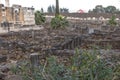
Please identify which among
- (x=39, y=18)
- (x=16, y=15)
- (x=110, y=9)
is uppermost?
(x=16, y=15)

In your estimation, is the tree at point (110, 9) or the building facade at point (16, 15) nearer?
the building facade at point (16, 15)

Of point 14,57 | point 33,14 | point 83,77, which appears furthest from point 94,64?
point 33,14

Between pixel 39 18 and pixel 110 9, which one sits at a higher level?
pixel 39 18

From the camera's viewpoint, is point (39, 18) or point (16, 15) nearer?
point (16, 15)

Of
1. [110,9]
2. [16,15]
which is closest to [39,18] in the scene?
[16,15]

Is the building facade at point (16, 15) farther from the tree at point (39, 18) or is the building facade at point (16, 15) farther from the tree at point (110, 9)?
the tree at point (110, 9)

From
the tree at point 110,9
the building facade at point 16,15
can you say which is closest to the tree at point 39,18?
the building facade at point 16,15

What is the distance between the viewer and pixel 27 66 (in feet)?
18.4

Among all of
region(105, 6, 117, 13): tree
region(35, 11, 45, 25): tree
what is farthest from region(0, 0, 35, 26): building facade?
region(105, 6, 117, 13): tree

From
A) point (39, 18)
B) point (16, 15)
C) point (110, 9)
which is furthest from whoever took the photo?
point (110, 9)

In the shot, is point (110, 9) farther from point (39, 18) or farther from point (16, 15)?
point (16, 15)

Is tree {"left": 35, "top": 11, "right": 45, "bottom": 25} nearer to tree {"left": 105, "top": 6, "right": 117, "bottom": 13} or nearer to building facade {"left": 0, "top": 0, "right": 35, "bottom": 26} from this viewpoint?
building facade {"left": 0, "top": 0, "right": 35, "bottom": 26}

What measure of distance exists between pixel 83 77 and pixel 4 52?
8.05 metres

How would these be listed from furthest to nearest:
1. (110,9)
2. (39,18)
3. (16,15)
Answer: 1. (110,9)
2. (39,18)
3. (16,15)
